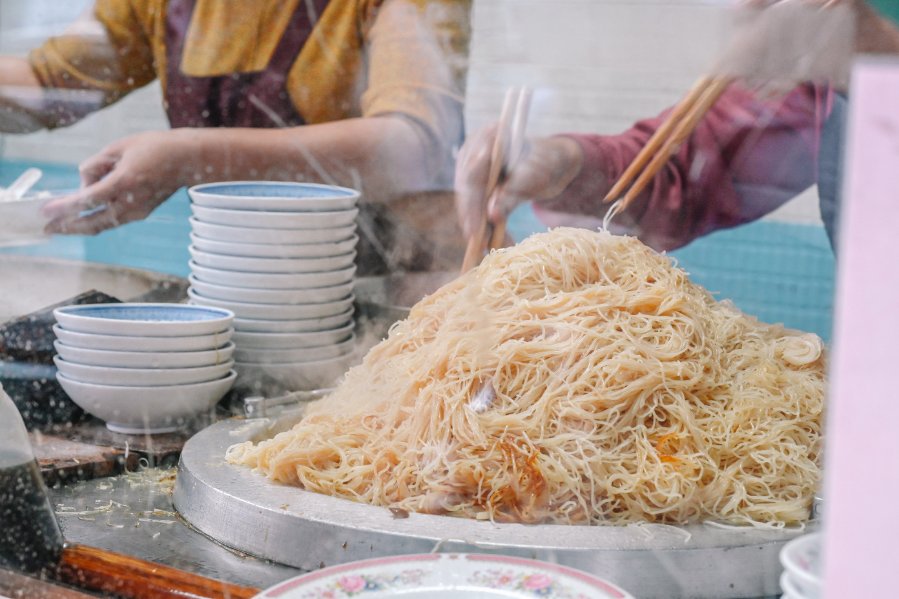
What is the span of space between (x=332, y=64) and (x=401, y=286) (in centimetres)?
74

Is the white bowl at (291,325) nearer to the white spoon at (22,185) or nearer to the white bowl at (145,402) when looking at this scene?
the white bowl at (145,402)

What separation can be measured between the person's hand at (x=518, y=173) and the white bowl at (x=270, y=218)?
1.23 feet

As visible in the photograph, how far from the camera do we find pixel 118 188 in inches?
84.1

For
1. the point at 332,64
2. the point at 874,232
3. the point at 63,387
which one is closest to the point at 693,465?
the point at 874,232

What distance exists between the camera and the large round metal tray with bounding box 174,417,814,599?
109cm

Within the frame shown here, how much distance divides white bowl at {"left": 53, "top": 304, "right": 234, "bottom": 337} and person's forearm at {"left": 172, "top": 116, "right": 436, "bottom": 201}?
357 mm

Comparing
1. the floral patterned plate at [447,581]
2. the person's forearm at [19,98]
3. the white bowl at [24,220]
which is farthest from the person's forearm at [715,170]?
the person's forearm at [19,98]

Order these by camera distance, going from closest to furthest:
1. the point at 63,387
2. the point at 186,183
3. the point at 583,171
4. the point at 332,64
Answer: the point at 583,171, the point at 63,387, the point at 186,183, the point at 332,64

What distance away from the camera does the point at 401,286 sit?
185 centimetres

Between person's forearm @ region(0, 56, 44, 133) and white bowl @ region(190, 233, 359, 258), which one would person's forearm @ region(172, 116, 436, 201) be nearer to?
white bowl @ region(190, 233, 359, 258)

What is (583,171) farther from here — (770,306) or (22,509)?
(22,509)

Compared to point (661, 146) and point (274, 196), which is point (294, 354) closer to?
point (274, 196)

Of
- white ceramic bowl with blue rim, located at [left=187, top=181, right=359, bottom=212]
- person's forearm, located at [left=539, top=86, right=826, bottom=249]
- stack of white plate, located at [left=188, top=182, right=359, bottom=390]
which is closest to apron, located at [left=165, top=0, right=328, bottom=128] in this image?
white ceramic bowl with blue rim, located at [left=187, top=181, right=359, bottom=212]

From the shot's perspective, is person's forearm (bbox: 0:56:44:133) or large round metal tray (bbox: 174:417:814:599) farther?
person's forearm (bbox: 0:56:44:133)
